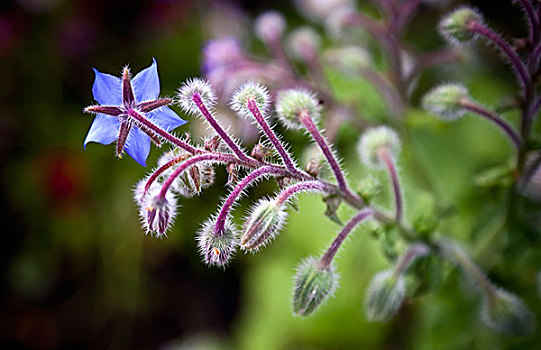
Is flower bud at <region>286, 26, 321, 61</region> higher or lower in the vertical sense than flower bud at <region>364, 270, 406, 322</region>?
higher

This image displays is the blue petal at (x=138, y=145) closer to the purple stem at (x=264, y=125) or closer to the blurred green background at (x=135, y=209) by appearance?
the purple stem at (x=264, y=125)

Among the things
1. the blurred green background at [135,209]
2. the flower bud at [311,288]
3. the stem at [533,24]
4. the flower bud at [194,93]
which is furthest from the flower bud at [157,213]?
the blurred green background at [135,209]

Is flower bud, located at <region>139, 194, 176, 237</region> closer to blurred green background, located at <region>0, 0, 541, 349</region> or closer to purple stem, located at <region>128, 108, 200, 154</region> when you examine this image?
purple stem, located at <region>128, 108, 200, 154</region>

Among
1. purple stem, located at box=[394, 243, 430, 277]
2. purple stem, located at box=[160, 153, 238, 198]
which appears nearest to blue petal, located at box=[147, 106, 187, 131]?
purple stem, located at box=[160, 153, 238, 198]

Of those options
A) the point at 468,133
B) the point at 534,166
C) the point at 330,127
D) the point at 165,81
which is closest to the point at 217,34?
the point at 165,81

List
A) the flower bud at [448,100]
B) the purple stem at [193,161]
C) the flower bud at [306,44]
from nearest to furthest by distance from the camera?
the purple stem at [193,161] < the flower bud at [448,100] < the flower bud at [306,44]

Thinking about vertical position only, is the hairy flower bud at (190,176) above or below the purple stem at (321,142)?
below

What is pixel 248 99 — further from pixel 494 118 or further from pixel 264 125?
pixel 494 118
